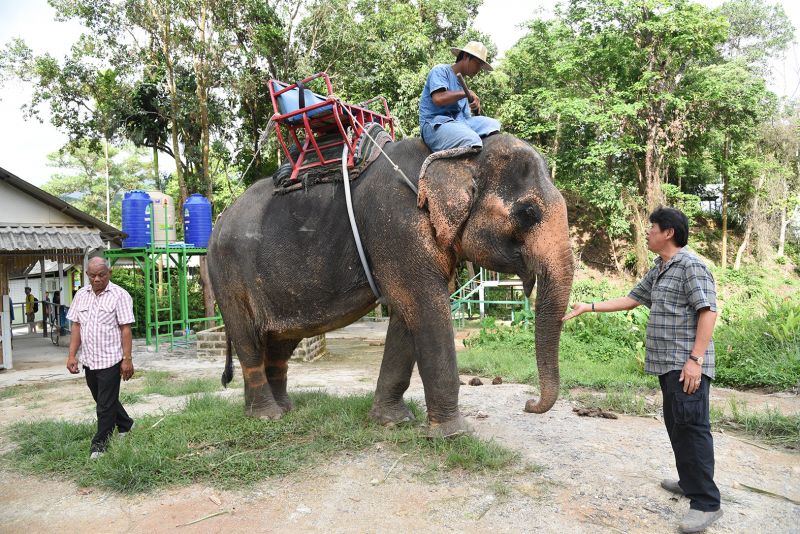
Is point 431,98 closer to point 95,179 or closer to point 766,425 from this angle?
point 766,425

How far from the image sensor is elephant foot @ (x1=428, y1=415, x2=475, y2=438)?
164 inches

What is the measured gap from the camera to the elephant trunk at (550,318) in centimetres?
371

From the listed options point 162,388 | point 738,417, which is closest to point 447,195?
point 738,417

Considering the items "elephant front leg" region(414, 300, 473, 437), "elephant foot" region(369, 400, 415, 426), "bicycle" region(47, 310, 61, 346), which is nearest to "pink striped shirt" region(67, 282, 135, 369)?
"elephant foot" region(369, 400, 415, 426)

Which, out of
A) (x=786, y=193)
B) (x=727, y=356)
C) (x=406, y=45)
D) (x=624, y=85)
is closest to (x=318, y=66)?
(x=406, y=45)

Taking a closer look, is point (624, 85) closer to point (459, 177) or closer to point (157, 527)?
point (459, 177)

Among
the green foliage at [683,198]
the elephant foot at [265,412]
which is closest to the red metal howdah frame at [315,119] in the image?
the elephant foot at [265,412]

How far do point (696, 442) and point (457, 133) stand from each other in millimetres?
2432

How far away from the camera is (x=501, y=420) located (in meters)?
5.12

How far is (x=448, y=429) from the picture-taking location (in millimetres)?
4184

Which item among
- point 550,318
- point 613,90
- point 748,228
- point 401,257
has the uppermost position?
point 613,90

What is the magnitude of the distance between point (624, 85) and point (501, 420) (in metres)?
17.6

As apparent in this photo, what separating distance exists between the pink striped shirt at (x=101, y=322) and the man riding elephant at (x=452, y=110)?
8.70 feet

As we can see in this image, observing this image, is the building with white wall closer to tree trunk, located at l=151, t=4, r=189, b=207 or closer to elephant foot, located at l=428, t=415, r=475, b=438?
tree trunk, located at l=151, t=4, r=189, b=207
